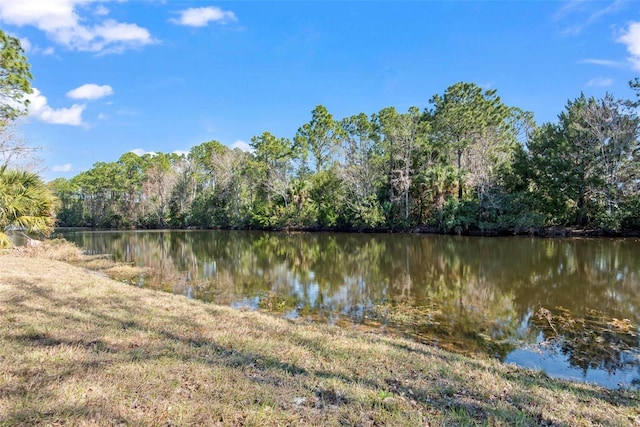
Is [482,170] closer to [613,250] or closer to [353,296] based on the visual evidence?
[613,250]

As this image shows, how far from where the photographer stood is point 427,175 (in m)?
35.0

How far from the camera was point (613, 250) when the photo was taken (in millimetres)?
19750

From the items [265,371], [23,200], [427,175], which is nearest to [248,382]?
[265,371]

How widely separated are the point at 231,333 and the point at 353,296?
6.09 meters

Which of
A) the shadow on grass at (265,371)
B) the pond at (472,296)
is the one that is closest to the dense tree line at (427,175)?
the pond at (472,296)

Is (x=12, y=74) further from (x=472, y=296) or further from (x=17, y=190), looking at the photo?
(x=472, y=296)

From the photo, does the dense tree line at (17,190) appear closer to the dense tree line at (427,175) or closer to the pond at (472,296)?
the pond at (472,296)

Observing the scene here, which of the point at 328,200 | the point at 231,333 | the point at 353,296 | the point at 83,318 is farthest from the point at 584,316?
the point at 328,200

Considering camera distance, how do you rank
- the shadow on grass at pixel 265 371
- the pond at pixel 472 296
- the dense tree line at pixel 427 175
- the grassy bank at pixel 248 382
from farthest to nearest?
the dense tree line at pixel 427 175
the pond at pixel 472 296
the shadow on grass at pixel 265 371
the grassy bank at pixel 248 382

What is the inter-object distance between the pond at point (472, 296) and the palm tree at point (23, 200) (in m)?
4.00

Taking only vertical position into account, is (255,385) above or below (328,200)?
below

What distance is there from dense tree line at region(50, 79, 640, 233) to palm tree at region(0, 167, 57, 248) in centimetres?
2061

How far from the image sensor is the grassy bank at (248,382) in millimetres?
3113

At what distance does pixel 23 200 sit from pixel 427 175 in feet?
103
